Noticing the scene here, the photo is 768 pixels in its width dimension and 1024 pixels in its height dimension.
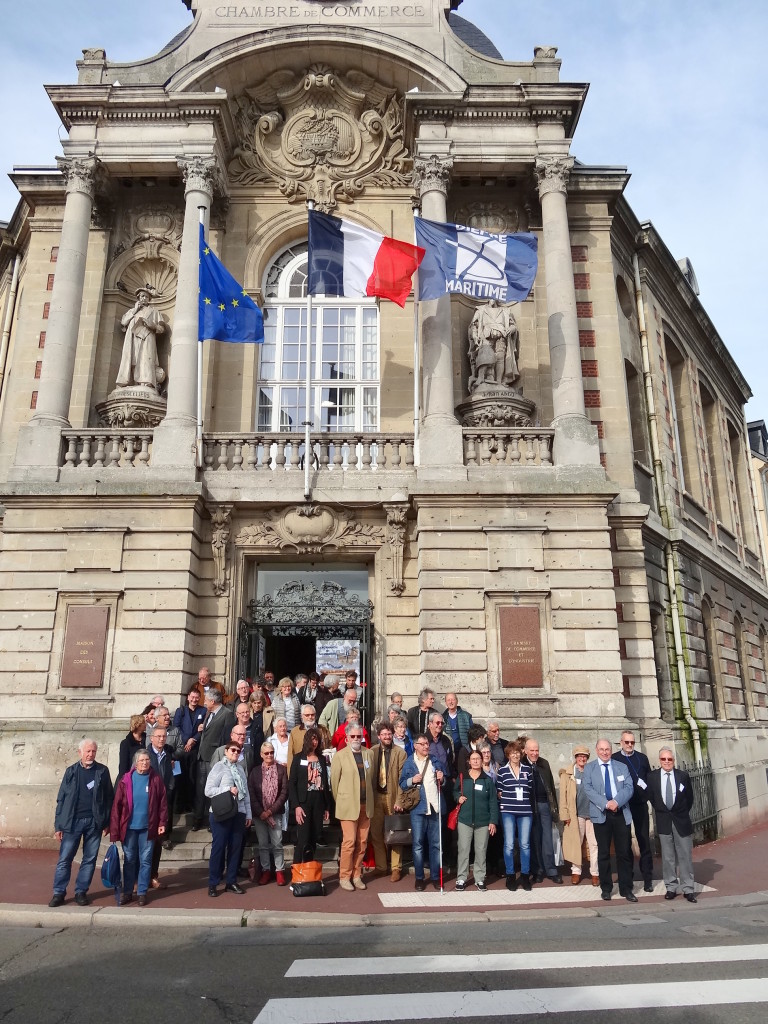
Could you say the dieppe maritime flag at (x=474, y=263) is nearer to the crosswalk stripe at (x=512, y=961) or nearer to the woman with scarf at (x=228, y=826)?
the woman with scarf at (x=228, y=826)

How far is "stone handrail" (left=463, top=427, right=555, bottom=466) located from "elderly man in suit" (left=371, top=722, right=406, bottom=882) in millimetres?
6089

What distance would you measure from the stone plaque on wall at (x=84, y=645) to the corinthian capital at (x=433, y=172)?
10348 mm

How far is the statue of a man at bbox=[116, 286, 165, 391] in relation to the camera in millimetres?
15789

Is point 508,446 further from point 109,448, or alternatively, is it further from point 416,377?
point 109,448

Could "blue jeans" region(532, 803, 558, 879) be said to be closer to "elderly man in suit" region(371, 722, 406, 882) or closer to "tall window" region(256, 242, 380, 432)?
"elderly man in suit" region(371, 722, 406, 882)

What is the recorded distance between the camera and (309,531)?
14.4m

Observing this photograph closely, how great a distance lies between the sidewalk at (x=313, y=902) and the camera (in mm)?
7668

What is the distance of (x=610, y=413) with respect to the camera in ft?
53.7

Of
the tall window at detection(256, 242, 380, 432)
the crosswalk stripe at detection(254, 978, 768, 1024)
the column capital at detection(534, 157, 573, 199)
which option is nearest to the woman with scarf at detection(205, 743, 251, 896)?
the crosswalk stripe at detection(254, 978, 768, 1024)

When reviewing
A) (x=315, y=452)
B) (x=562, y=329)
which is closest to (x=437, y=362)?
(x=562, y=329)

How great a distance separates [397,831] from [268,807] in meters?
1.60

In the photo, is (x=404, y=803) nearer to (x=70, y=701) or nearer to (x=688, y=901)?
(x=688, y=901)

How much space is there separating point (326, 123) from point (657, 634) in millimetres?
13753

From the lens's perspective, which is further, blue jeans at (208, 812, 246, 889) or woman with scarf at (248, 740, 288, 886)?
woman with scarf at (248, 740, 288, 886)
